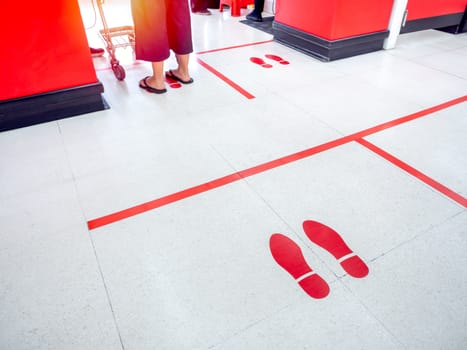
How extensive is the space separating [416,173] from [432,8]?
11.0ft

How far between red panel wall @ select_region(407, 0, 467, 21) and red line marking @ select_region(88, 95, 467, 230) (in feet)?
6.93

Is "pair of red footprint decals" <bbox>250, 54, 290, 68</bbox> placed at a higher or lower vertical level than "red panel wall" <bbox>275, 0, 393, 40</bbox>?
lower

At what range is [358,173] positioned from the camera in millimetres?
2068

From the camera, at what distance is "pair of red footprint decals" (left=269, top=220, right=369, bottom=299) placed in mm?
1442

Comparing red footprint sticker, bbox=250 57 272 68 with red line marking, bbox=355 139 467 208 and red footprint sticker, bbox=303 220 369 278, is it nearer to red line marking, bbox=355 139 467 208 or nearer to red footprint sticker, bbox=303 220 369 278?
red line marking, bbox=355 139 467 208

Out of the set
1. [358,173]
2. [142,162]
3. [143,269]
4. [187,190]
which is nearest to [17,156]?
[142,162]

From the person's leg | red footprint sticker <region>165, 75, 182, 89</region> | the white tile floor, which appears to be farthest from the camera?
red footprint sticker <region>165, 75, 182, 89</region>

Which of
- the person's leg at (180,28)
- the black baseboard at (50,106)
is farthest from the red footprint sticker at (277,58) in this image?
the black baseboard at (50,106)

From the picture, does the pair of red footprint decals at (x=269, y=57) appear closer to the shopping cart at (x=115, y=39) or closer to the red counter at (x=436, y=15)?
the shopping cart at (x=115, y=39)

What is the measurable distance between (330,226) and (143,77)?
2465 mm

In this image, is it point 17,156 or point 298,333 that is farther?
point 17,156

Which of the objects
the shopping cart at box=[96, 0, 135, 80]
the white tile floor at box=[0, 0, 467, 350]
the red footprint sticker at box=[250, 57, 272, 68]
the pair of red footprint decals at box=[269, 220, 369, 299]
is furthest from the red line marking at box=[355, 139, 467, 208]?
the shopping cart at box=[96, 0, 135, 80]

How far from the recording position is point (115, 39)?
13.9ft

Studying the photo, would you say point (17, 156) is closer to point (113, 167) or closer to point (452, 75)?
point (113, 167)
